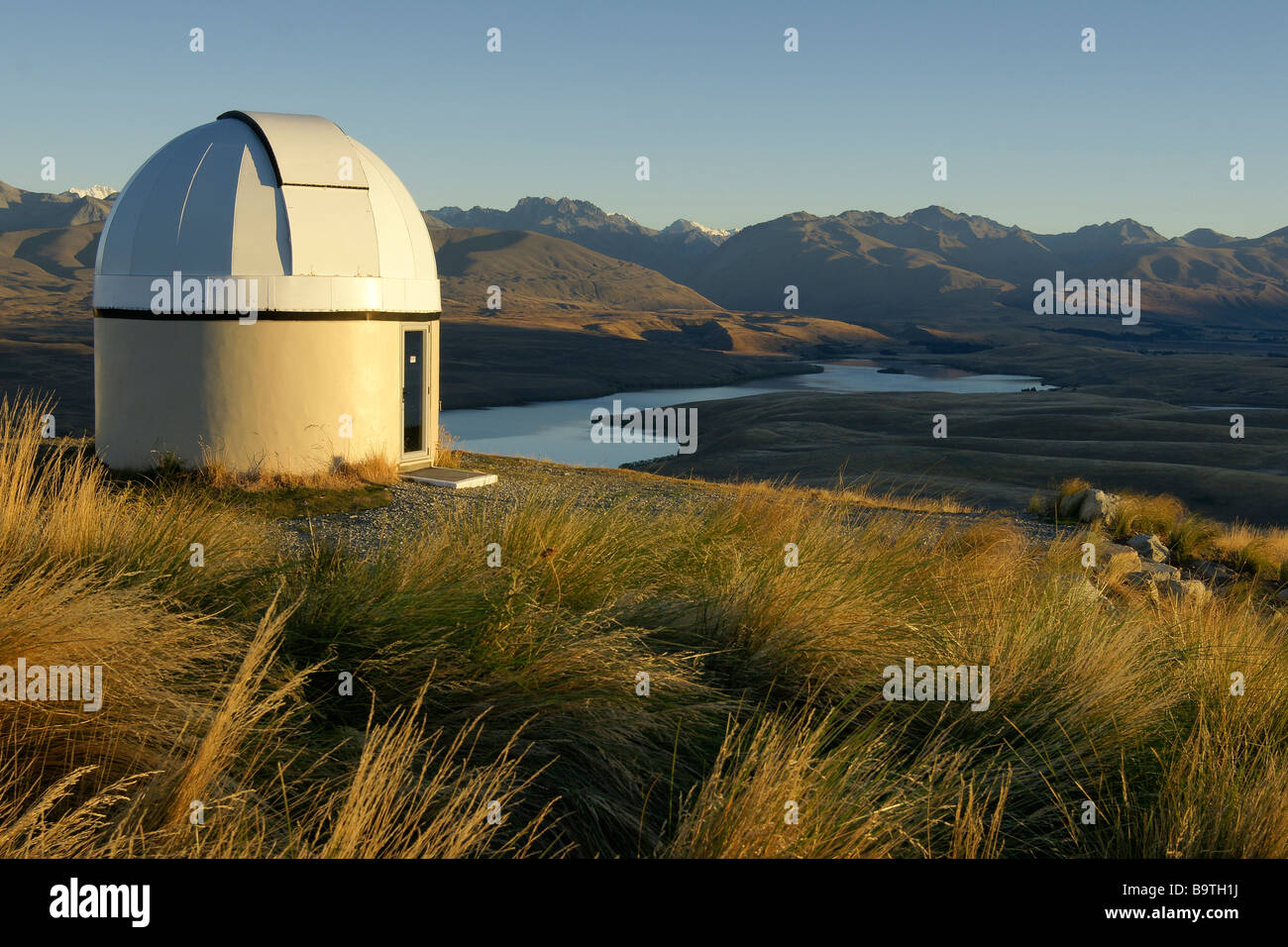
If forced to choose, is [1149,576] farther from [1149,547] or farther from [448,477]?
[448,477]

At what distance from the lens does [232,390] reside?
40.5 ft

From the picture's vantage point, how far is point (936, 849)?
10.5ft

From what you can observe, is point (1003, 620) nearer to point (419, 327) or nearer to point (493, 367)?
point (419, 327)

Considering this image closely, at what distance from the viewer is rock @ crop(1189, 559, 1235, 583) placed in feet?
45.9

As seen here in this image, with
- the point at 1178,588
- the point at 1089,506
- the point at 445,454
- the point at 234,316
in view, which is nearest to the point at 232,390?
the point at 234,316

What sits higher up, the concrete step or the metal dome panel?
the metal dome panel

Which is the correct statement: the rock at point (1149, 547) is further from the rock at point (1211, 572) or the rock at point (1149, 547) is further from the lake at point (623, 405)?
the lake at point (623, 405)

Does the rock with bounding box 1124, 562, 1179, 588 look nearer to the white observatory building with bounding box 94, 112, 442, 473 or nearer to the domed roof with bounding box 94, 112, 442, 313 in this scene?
the white observatory building with bounding box 94, 112, 442, 473

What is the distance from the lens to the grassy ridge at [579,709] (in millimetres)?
2898

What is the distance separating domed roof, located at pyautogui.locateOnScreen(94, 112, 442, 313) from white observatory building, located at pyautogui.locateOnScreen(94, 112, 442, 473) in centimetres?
2

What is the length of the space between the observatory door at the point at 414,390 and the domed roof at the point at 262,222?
0.80 meters

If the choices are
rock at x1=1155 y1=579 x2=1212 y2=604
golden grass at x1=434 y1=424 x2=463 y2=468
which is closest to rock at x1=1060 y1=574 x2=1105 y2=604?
rock at x1=1155 y1=579 x2=1212 y2=604

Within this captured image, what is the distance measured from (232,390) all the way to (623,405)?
224 ft

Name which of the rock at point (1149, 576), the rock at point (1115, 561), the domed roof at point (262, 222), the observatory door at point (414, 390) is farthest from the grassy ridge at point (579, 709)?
the observatory door at point (414, 390)
